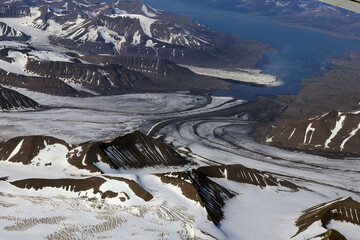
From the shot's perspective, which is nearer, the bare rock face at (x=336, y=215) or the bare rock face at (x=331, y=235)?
the bare rock face at (x=331, y=235)

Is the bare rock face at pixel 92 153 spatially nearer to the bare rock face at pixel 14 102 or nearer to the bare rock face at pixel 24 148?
the bare rock face at pixel 24 148

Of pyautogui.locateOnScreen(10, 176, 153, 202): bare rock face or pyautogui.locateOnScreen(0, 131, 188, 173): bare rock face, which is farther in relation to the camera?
pyautogui.locateOnScreen(0, 131, 188, 173): bare rock face

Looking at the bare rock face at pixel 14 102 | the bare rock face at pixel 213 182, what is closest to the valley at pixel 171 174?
the bare rock face at pixel 213 182

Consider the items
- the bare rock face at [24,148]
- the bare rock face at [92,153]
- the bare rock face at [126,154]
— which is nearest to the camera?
the bare rock face at [126,154]

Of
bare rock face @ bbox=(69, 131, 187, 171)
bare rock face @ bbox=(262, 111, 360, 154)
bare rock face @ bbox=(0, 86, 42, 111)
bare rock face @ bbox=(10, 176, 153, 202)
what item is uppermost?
bare rock face @ bbox=(10, 176, 153, 202)

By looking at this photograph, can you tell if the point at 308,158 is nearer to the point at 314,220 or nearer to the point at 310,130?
the point at 310,130

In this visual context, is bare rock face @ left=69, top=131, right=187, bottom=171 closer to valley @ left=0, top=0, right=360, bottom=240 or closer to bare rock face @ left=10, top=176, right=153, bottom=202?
valley @ left=0, top=0, right=360, bottom=240

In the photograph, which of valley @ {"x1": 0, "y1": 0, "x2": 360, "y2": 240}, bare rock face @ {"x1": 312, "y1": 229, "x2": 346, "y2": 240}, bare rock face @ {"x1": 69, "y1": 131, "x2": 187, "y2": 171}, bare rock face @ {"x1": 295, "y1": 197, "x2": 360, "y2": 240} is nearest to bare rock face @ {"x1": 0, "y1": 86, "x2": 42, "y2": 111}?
valley @ {"x1": 0, "y1": 0, "x2": 360, "y2": 240}

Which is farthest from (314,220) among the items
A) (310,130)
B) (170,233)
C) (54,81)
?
(54,81)
